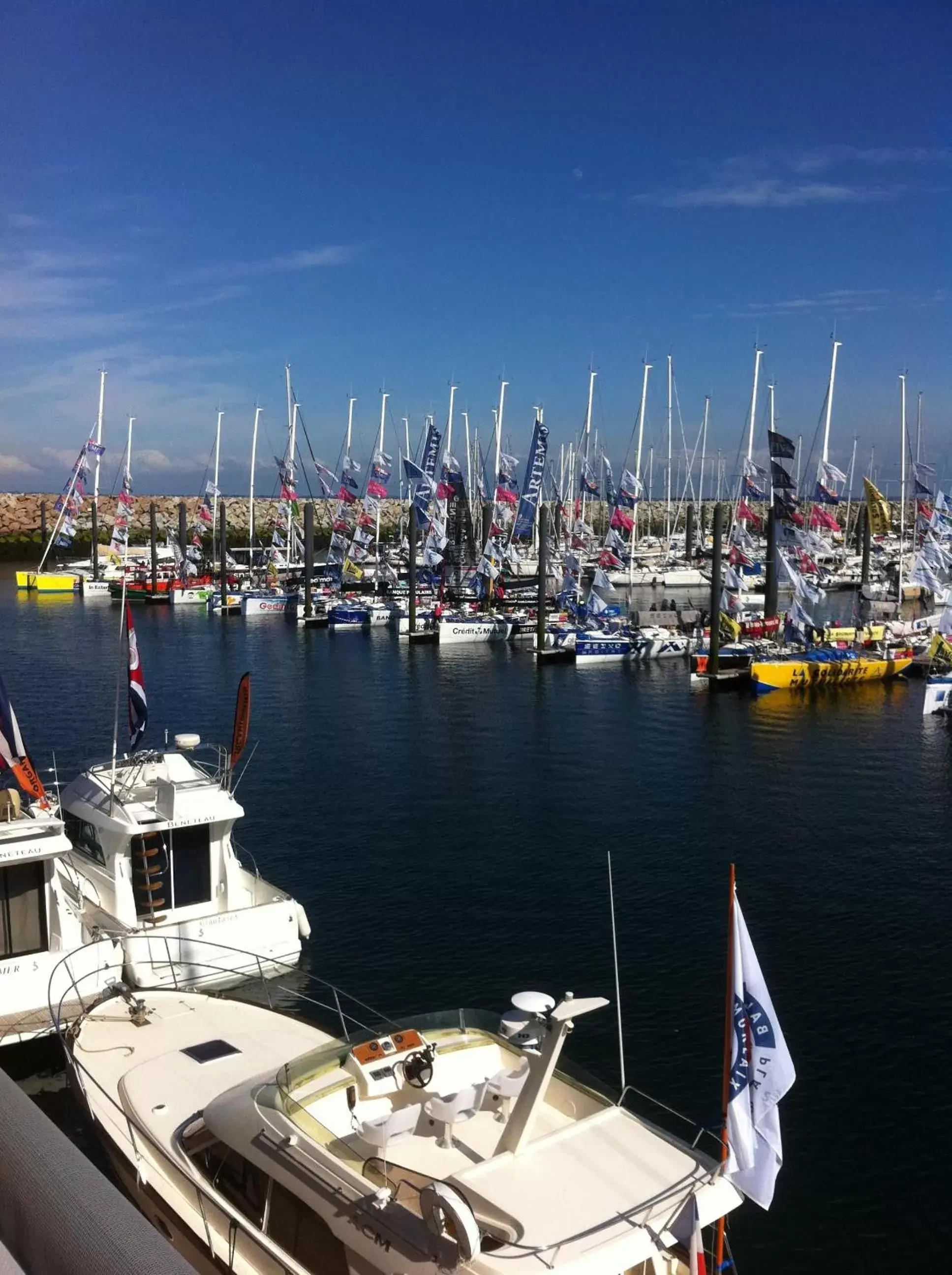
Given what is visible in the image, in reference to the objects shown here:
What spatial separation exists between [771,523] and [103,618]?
176ft

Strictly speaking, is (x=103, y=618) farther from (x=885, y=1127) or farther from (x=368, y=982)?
Answer: (x=885, y=1127)

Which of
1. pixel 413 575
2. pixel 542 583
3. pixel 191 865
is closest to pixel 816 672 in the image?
pixel 542 583

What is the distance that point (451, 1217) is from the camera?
9.15 meters

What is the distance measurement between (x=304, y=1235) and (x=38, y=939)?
10.5 meters

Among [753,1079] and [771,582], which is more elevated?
[771,582]

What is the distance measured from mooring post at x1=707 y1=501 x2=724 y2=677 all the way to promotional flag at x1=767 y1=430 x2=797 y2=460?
14.6 ft

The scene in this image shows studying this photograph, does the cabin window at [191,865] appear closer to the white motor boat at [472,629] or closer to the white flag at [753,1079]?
the white flag at [753,1079]

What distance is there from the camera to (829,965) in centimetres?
2477

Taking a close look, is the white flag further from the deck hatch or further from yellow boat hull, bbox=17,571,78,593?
yellow boat hull, bbox=17,571,78,593

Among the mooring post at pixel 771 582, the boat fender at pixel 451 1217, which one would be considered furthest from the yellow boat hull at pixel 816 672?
the boat fender at pixel 451 1217


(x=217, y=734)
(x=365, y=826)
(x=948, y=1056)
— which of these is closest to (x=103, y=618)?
(x=217, y=734)

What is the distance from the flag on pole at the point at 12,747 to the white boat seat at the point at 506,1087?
495 inches

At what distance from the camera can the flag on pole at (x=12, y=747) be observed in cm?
2045

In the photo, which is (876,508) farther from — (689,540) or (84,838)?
(84,838)
